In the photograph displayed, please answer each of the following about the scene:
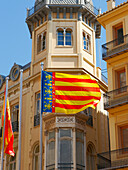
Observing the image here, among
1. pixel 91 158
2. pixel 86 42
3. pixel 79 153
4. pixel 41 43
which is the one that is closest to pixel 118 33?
pixel 86 42

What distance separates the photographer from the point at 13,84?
31469mm

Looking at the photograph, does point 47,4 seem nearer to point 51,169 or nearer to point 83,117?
point 83,117

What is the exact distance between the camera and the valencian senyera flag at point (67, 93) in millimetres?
22484

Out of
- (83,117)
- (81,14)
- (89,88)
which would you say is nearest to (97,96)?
(89,88)

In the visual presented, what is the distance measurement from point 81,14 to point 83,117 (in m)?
8.13

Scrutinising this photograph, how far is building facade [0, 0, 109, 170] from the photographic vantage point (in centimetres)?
2559

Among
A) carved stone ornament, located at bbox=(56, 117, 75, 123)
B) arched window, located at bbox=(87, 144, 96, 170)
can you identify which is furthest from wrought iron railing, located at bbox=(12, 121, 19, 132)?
arched window, located at bbox=(87, 144, 96, 170)

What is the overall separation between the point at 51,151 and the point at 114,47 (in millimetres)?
7528

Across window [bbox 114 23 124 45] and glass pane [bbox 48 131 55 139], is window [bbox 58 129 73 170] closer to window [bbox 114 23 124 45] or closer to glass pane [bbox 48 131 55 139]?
glass pane [bbox 48 131 55 139]

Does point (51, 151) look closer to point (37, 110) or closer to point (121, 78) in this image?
point (37, 110)

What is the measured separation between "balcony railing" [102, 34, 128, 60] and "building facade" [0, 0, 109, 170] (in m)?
3.89

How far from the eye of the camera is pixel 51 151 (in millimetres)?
25531

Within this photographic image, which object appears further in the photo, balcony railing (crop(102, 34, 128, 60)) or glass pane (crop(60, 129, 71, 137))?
glass pane (crop(60, 129, 71, 137))

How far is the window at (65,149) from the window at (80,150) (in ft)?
1.70
